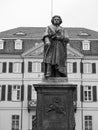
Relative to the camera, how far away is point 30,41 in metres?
44.0

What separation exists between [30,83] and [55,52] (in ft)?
96.8

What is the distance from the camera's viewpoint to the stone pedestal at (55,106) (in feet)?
38.1

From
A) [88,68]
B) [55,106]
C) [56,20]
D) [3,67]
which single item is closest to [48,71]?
[55,106]

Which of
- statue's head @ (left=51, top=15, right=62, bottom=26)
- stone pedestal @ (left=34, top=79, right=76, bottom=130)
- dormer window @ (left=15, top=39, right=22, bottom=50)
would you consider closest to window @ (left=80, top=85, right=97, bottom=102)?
dormer window @ (left=15, top=39, right=22, bottom=50)

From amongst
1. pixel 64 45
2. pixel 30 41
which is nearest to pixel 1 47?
pixel 30 41

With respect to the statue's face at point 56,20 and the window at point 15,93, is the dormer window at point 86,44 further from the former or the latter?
the statue's face at point 56,20

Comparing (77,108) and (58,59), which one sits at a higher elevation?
(58,59)

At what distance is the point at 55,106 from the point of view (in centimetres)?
1174

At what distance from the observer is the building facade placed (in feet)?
135

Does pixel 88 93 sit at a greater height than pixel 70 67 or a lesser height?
lesser

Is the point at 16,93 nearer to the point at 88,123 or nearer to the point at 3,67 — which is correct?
the point at 3,67

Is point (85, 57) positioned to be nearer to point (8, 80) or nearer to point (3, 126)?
point (8, 80)

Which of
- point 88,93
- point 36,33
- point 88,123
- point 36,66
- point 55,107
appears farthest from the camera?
point 36,33

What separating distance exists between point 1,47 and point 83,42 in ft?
31.1
